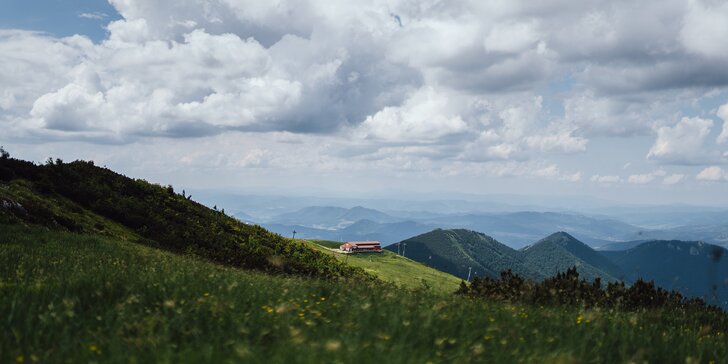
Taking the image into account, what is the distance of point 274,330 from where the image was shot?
606cm

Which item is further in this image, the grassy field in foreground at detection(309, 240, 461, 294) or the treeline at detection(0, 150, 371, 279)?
the treeline at detection(0, 150, 371, 279)

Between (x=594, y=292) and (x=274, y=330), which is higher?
(x=274, y=330)

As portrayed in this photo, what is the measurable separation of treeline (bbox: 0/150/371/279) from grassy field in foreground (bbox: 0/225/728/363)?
22987mm

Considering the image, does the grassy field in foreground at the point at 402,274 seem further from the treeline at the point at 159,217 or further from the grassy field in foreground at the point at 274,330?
the treeline at the point at 159,217

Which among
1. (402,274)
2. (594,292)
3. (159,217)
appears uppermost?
(159,217)

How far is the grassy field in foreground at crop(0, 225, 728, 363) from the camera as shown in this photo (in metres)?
4.78

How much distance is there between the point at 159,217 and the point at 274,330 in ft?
111

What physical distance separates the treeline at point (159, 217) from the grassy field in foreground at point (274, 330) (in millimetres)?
22987

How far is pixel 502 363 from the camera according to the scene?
5.14m

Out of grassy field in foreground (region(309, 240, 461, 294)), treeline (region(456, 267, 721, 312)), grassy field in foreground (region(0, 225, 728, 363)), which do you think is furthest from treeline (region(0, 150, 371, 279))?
grassy field in foreground (region(0, 225, 728, 363))

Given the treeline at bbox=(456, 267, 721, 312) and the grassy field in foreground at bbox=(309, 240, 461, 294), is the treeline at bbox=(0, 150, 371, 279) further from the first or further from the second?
the treeline at bbox=(456, 267, 721, 312)

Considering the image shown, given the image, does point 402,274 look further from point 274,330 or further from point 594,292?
point 274,330

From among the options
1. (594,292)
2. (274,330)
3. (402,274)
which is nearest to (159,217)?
(594,292)

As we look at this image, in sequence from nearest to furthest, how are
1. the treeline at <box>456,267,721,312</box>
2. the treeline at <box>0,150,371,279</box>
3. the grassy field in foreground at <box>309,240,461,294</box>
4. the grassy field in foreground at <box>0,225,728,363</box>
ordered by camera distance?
the grassy field in foreground at <box>0,225,728,363</box> → the grassy field in foreground at <box>309,240,461,294</box> → the treeline at <box>456,267,721,312</box> → the treeline at <box>0,150,371,279</box>
